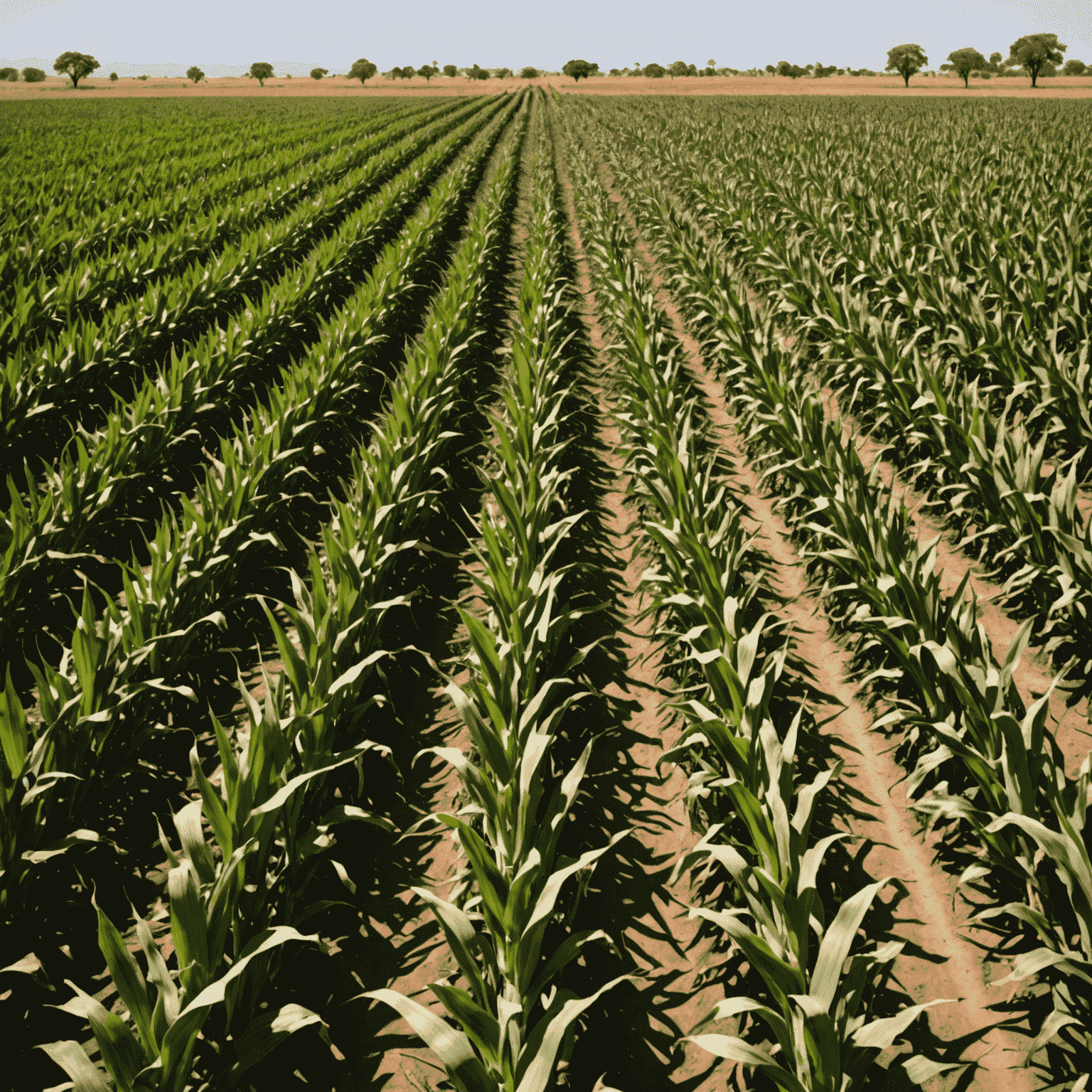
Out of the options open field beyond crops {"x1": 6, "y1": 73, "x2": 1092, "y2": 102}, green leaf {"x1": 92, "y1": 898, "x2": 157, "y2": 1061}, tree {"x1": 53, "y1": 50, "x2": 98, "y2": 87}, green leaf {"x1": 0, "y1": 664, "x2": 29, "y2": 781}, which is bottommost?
green leaf {"x1": 92, "y1": 898, "x2": 157, "y2": 1061}

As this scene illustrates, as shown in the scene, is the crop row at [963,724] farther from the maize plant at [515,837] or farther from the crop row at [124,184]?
A: the crop row at [124,184]

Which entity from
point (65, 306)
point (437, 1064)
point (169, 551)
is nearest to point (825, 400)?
point (169, 551)

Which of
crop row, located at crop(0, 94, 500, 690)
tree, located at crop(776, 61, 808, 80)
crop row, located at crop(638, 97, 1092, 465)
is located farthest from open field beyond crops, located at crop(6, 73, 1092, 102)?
crop row, located at crop(0, 94, 500, 690)

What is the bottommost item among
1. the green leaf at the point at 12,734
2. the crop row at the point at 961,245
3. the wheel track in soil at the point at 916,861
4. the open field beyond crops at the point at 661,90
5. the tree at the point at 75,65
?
the wheel track in soil at the point at 916,861

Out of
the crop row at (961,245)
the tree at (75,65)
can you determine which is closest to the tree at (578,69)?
the tree at (75,65)

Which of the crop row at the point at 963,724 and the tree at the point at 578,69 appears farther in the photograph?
the tree at the point at 578,69

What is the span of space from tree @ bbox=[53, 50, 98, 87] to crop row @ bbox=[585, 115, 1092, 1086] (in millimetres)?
101755

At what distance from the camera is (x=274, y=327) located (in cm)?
734

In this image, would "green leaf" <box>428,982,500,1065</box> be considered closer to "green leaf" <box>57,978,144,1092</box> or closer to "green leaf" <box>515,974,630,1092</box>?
"green leaf" <box>515,974,630,1092</box>

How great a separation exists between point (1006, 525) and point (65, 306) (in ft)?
26.9

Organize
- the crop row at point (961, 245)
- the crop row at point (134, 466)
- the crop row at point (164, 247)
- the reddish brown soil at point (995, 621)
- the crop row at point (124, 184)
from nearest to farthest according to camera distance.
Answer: the reddish brown soil at point (995, 621) → the crop row at point (134, 466) → the crop row at point (961, 245) → the crop row at point (164, 247) → the crop row at point (124, 184)

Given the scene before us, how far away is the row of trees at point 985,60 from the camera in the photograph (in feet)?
213

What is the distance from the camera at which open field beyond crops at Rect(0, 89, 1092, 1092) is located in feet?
6.49

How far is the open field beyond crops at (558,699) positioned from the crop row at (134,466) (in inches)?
→ 1.6
